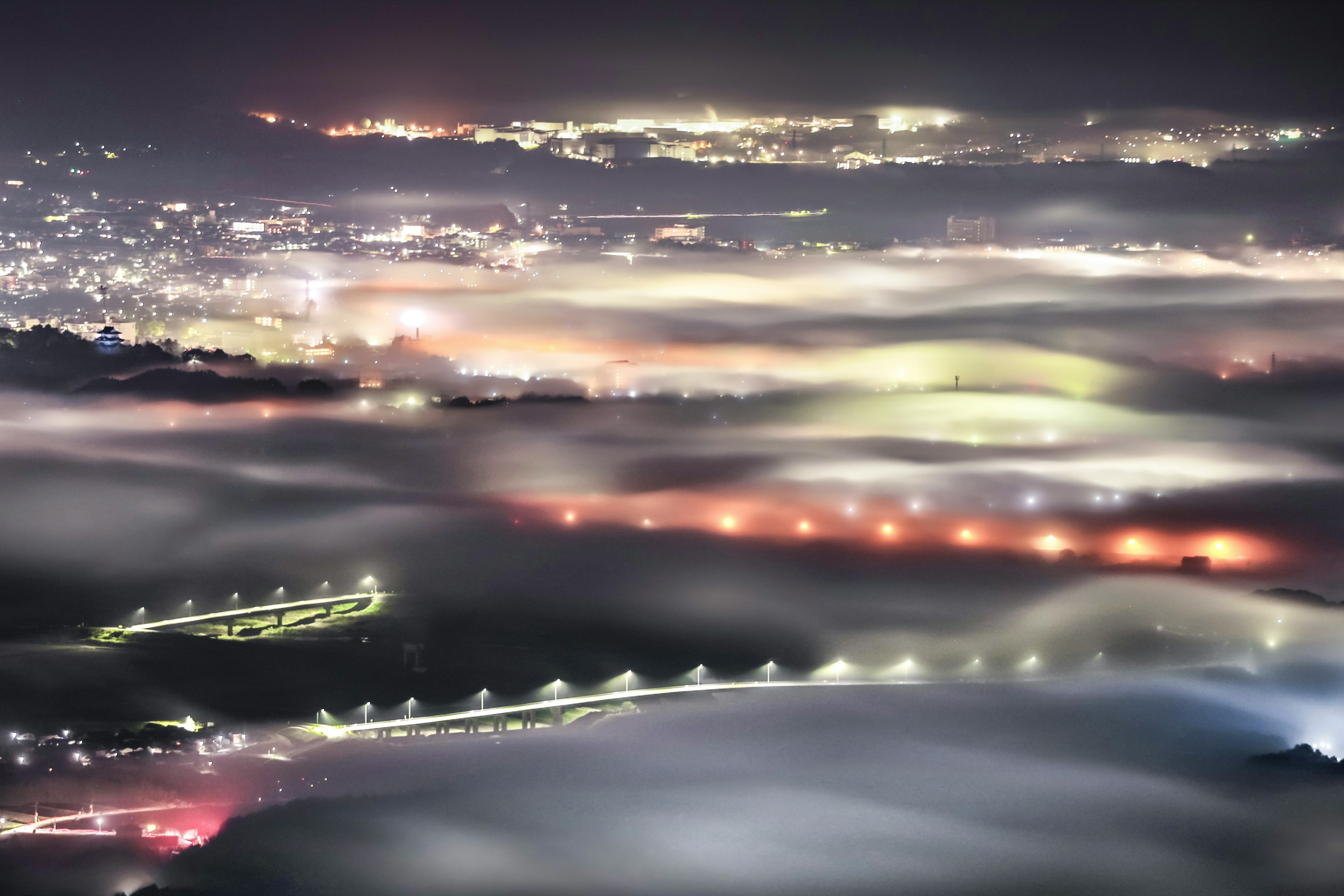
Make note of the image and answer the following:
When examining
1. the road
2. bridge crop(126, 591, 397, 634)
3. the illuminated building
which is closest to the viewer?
the road

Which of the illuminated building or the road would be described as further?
the illuminated building

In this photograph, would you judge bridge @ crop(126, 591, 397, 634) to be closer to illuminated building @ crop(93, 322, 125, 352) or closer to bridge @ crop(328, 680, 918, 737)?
bridge @ crop(328, 680, 918, 737)

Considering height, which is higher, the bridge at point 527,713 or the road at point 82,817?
the road at point 82,817

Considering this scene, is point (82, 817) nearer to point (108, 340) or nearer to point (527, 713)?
point (527, 713)

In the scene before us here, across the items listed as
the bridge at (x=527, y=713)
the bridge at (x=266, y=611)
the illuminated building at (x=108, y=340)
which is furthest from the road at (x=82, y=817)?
the illuminated building at (x=108, y=340)

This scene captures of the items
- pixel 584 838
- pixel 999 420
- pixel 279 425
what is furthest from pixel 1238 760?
pixel 279 425

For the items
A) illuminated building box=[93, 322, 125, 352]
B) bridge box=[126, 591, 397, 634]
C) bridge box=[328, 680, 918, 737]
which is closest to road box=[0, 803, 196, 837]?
bridge box=[328, 680, 918, 737]

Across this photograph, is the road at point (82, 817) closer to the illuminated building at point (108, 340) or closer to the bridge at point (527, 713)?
the bridge at point (527, 713)

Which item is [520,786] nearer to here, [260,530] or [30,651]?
[30,651]
